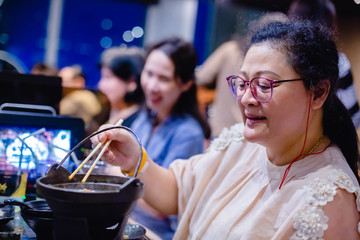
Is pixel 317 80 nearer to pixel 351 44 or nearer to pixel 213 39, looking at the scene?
pixel 351 44

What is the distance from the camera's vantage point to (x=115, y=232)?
1134mm

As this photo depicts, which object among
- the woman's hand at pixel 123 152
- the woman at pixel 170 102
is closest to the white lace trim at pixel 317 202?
the woman's hand at pixel 123 152

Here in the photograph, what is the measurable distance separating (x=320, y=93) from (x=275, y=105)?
165mm

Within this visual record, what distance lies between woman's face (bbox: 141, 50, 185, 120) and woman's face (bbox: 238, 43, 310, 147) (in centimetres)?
135

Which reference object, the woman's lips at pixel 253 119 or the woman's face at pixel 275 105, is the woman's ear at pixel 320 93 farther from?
the woman's lips at pixel 253 119

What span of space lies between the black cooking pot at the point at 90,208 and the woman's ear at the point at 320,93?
2.27ft

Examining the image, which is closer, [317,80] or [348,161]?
[317,80]

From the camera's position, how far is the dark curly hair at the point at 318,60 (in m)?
1.46

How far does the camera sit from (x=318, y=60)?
1467 mm

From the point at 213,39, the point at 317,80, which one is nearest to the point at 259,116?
the point at 317,80

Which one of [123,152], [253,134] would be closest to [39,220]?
[123,152]

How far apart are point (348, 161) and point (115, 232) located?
87cm

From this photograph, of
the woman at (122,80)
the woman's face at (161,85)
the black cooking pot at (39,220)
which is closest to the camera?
the black cooking pot at (39,220)

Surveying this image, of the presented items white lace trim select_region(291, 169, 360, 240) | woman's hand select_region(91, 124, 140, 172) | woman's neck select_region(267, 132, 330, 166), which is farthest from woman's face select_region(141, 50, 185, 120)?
white lace trim select_region(291, 169, 360, 240)
